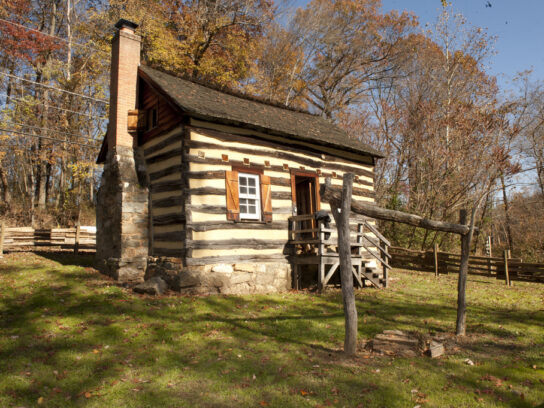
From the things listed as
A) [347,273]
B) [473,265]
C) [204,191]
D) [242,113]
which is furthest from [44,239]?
[473,265]

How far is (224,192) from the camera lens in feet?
34.8

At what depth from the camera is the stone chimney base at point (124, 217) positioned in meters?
11.1

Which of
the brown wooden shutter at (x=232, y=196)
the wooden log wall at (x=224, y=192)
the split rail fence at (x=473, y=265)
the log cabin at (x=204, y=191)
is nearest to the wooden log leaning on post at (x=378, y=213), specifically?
the log cabin at (x=204, y=191)

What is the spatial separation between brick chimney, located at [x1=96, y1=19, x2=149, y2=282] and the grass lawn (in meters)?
1.11

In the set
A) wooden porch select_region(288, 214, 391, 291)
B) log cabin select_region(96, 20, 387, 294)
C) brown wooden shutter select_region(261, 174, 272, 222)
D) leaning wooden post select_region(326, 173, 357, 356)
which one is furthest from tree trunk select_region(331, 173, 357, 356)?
brown wooden shutter select_region(261, 174, 272, 222)

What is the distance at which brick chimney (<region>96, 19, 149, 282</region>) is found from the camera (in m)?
11.2

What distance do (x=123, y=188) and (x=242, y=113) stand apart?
438 cm

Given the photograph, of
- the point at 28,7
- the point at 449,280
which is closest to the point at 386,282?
the point at 449,280

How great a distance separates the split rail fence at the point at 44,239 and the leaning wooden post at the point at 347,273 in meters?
13.6

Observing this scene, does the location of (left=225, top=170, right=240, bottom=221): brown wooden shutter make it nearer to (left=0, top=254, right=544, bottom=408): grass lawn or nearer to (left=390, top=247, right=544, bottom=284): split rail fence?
(left=0, top=254, right=544, bottom=408): grass lawn

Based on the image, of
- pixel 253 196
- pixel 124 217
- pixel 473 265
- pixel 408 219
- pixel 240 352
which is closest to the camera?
pixel 240 352

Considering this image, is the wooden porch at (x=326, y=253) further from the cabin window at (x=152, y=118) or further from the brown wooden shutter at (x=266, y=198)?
the cabin window at (x=152, y=118)

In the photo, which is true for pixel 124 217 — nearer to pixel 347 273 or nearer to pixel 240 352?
pixel 240 352

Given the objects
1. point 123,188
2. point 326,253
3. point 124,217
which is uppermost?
point 123,188
